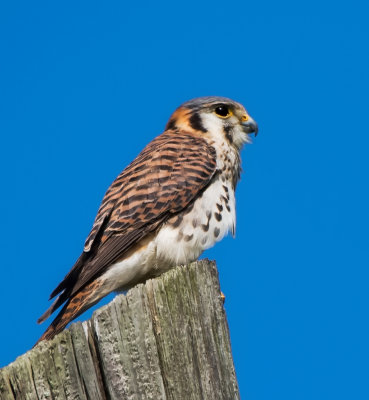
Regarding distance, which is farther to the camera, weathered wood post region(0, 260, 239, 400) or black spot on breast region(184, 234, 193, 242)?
black spot on breast region(184, 234, 193, 242)

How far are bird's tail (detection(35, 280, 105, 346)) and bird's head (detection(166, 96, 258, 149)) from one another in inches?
75.7

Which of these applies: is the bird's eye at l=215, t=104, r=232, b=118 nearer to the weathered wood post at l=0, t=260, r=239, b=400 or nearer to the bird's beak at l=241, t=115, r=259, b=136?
the bird's beak at l=241, t=115, r=259, b=136

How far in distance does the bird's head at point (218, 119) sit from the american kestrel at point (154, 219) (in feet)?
1.13

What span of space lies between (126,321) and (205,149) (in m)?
2.68

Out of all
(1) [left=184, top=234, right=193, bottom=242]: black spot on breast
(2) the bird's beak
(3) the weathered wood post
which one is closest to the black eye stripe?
(2) the bird's beak

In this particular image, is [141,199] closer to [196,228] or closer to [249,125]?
[196,228]

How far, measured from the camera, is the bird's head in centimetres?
547

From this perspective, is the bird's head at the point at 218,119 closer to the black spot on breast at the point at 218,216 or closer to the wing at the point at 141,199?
the wing at the point at 141,199

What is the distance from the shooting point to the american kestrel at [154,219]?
158 inches

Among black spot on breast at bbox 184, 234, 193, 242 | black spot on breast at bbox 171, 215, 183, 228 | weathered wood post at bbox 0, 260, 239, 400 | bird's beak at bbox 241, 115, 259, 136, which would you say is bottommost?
weathered wood post at bbox 0, 260, 239, 400

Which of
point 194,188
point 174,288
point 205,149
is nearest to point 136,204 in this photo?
point 194,188

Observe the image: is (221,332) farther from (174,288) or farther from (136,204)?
(136,204)

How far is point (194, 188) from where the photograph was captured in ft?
14.8

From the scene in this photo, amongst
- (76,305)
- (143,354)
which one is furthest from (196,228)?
(143,354)
